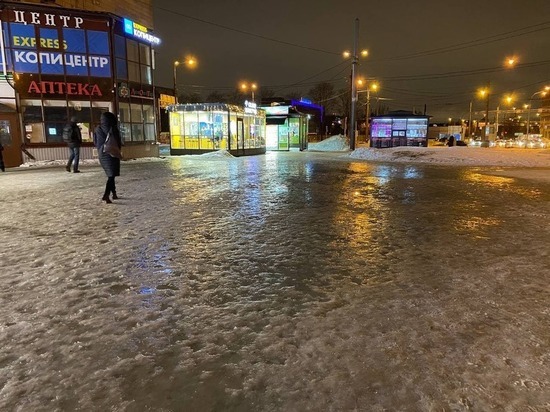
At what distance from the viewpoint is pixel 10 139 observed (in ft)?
64.1

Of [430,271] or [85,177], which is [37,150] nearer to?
[85,177]

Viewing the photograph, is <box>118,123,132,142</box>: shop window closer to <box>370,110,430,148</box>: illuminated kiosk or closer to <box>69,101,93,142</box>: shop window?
<box>69,101,93,142</box>: shop window

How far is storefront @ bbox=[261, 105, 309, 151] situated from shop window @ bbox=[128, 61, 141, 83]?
14.2m

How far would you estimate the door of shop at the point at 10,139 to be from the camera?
19.3 meters

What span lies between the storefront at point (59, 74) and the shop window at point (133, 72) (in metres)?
0.06

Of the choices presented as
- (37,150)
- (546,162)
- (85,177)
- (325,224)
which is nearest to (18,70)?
(37,150)

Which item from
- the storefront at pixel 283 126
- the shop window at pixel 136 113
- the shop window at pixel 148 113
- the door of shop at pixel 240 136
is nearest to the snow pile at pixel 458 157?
the door of shop at pixel 240 136

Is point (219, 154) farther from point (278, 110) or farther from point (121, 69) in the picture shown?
point (278, 110)

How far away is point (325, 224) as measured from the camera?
697 cm

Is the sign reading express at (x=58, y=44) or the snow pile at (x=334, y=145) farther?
the snow pile at (x=334, y=145)

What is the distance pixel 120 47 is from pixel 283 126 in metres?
17.2

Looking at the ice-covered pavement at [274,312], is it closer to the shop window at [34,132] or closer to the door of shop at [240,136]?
the shop window at [34,132]

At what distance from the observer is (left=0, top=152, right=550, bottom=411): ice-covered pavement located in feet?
8.27

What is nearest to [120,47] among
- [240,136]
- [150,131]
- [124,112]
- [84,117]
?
[124,112]
